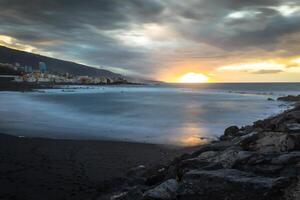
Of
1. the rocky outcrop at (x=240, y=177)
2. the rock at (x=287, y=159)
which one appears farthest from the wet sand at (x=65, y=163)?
the rock at (x=287, y=159)

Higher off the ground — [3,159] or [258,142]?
[258,142]

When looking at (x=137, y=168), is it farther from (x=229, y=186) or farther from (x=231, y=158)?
(x=229, y=186)

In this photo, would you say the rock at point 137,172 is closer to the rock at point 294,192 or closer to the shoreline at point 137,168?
the shoreline at point 137,168

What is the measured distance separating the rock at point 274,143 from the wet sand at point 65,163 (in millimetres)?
4978

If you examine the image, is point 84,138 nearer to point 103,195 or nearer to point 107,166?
→ point 107,166

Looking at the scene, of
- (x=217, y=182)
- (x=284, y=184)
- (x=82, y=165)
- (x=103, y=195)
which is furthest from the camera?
(x=82, y=165)

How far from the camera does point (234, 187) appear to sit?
7.06 meters

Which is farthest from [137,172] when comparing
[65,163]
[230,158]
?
[230,158]

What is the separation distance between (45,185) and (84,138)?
1020 cm

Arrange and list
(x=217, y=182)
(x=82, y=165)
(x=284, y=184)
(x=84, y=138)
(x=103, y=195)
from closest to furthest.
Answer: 1. (x=284, y=184)
2. (x=217, y=182)
3. (x=103, y=195)
4. (x=82, y=165)
5. (x=84, y=138)

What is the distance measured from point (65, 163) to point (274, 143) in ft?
27.9

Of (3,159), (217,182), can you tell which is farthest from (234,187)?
(3,159)

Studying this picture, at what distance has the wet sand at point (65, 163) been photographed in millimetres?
10938

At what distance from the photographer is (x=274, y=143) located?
31.4 ft
